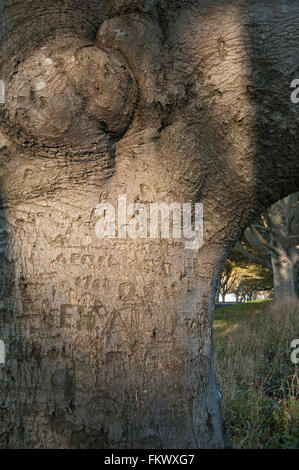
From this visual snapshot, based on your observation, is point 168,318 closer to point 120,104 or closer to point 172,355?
point 172,355

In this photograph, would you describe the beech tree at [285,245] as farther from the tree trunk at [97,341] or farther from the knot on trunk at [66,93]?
the knot on trunk at [66,93]

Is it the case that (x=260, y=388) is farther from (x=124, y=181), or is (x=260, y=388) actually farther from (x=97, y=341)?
(x=124, y=181)

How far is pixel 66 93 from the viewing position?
57.4 inches

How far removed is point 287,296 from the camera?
10727 millimetres

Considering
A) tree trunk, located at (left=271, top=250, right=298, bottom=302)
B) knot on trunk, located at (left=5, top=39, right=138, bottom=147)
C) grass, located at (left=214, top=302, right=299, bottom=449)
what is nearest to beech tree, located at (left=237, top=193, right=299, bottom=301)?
tree trunk, located at (left=271, top=250, right=298, bottom=302)

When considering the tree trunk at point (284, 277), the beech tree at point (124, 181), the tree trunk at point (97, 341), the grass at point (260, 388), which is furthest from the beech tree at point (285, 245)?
the tree trunk at point (97, 341)

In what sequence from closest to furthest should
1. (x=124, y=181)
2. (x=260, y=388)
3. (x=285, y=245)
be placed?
(x=124, y=181)
(x=260, y=388)
(x=285, y=245)

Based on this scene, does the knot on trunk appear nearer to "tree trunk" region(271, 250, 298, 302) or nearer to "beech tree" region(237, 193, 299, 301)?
"beech tree" region(237, 193, 299, 301)

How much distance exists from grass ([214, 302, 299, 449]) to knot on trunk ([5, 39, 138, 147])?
2.49 m

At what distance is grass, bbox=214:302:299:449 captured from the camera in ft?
9.39

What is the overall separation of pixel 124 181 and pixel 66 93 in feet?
1.42

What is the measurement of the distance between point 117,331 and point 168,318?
0.22 m

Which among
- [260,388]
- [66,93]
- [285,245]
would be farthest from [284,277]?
[66,93]

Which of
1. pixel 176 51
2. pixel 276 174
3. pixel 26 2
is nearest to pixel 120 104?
pixel 176 51
